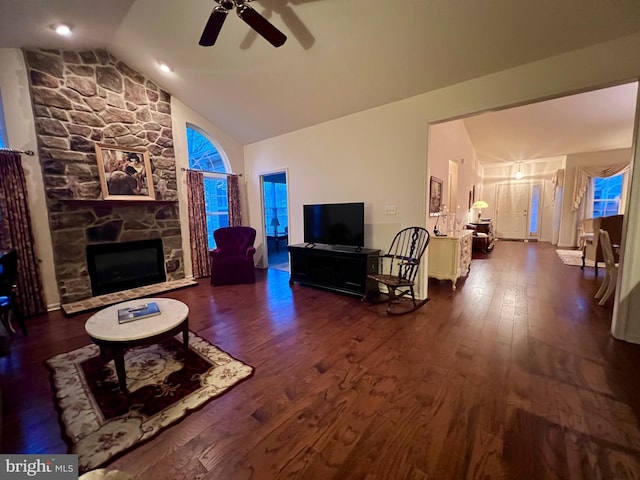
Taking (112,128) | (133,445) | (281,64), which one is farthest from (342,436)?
(112,128)

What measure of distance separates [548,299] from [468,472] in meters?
3.23

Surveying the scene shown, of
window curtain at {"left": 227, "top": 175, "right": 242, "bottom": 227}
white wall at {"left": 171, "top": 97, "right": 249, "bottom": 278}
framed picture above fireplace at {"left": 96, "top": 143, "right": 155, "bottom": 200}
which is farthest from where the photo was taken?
window curtain at {"left": 227, "top": 175, "right": 242, "bottom": 227}

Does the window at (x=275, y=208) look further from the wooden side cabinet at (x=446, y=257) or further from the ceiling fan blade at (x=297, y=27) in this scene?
the ceiling fan blade at (x=297, y=27)

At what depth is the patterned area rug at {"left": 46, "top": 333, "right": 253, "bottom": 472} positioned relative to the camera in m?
1.47

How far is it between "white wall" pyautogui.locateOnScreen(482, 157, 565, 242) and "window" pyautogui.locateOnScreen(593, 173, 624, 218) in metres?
1.18

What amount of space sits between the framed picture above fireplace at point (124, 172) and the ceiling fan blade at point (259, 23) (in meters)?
3.16

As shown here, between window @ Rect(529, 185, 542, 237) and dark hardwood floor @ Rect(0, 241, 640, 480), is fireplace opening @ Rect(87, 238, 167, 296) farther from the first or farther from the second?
window @ Rect(529, 185, 542, 237)

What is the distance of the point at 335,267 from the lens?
388 cm

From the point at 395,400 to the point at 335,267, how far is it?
2.28m

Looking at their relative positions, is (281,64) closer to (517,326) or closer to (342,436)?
(342,436)

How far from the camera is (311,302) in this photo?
356 cm

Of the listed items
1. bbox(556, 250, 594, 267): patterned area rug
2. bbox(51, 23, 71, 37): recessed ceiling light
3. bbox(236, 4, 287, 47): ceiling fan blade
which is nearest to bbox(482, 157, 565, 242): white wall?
bbox(556, 250, 594, 267): patterned area rug

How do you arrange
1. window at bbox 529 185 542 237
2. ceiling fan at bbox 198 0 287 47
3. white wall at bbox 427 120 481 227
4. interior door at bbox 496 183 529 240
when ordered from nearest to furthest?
ceiling fan at bbox 198 0 287 47 < white wall at bbox 427 120 481 227 < window at bbox 529 185 542 237 < interior door at bbox 496 183 529 240

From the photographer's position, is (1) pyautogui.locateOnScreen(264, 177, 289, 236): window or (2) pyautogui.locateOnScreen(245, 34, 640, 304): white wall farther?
(1) pyautogui.locateOnScreen(264, 177, 289, 236): window
